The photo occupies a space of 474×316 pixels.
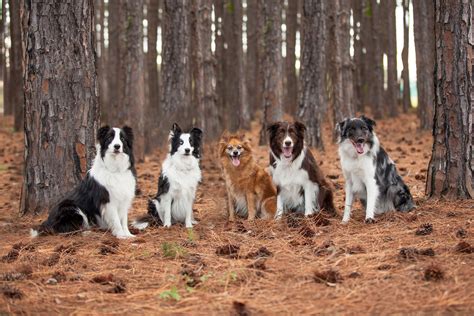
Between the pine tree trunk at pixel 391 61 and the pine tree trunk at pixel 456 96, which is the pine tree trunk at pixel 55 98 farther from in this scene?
the pine tree trunk at pixel 391 61

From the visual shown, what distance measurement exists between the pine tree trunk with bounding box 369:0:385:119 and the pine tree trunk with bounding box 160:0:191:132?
1387 centimetres

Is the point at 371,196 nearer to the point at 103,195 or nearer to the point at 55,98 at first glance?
the point at 103,195

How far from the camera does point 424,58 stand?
67.3 feet

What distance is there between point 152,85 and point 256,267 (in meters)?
→ 19.7

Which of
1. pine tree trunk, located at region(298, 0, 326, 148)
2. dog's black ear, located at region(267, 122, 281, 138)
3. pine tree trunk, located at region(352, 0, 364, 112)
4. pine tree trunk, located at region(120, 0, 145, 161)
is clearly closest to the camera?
dog's black ear, located at region(267, 122, 281, 138)

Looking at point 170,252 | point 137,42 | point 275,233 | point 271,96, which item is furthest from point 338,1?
point 170,252

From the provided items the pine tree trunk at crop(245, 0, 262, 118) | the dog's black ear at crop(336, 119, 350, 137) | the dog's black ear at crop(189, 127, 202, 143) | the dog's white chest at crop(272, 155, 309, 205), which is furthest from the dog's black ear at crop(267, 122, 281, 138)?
the pine tree trunk at crop(245, 0, 262, 118)

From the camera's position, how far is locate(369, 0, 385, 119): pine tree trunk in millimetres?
26016

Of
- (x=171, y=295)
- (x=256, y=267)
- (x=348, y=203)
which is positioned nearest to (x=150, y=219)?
(x=348, y=203)

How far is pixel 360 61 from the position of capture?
29.3 metres

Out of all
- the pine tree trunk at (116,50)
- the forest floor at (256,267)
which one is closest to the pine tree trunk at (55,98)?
the forest floor at (256,267)

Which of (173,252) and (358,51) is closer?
(173,252)

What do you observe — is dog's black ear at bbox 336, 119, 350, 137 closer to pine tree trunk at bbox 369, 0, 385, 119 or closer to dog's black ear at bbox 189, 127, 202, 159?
dog's black ear at bbox 189, 127, 202, 159

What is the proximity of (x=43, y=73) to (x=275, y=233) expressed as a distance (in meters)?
3.78
